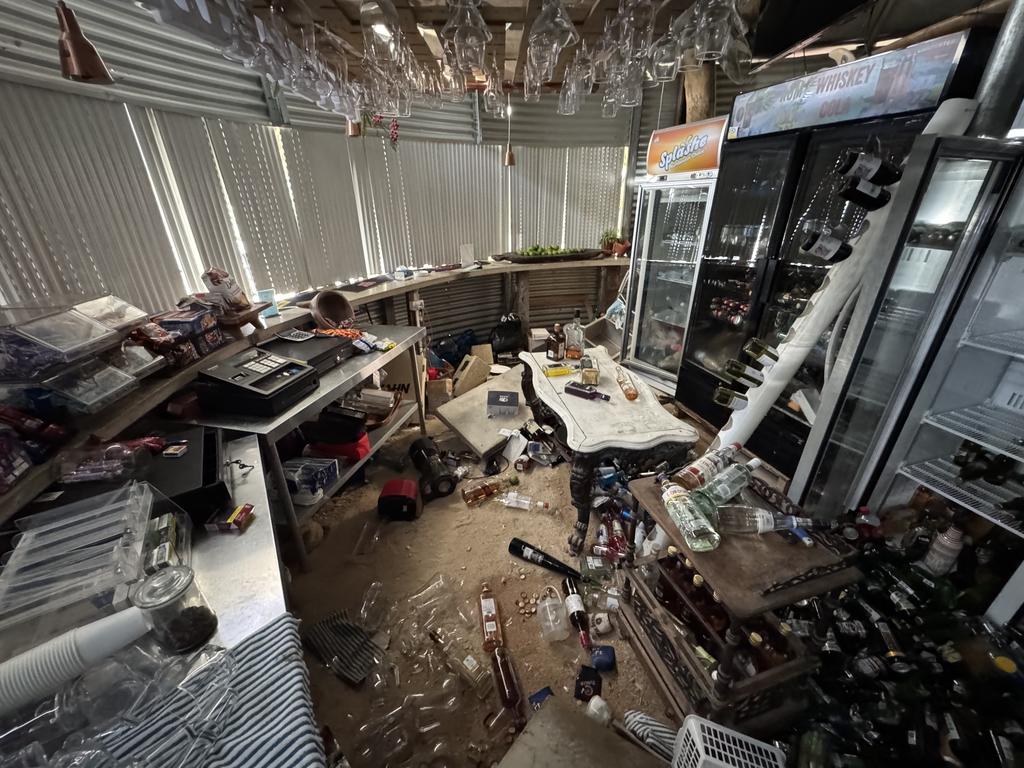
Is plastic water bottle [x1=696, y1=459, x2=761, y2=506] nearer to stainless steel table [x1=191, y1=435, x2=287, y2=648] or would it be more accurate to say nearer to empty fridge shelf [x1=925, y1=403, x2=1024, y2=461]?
empty fridge shelf [x1=925, y1=403, x2=1024, y2=461]

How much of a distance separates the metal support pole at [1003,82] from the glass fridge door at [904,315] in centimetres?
13

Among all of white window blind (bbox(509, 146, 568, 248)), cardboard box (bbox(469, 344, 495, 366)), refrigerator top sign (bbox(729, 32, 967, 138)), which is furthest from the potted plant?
refrigerator top sign (bbox(729, 32, 967, 138))

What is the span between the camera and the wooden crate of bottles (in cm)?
128

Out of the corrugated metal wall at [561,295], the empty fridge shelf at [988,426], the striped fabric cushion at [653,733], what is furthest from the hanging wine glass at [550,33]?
the corrugated metal wall at [561,295]

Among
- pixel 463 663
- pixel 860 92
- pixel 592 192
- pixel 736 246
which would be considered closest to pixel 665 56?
pixel 860 92

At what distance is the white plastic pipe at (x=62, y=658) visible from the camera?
0.71 meters

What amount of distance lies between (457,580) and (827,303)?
90.6 inches

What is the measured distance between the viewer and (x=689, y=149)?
2873 millimetres

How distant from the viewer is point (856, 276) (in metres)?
1.79

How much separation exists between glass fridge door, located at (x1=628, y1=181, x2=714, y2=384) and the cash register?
279 centimetres

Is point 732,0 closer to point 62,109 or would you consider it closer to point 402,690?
point 62,109

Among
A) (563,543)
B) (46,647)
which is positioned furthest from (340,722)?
(563,543)

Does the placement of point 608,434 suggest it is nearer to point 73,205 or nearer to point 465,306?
point 73,205

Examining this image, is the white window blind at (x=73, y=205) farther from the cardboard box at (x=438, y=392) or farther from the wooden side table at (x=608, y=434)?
the wooden side table at (x=608, y=434)
